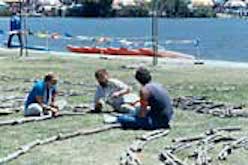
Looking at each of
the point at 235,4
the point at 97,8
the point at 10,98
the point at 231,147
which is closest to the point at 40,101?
the point at 10,98

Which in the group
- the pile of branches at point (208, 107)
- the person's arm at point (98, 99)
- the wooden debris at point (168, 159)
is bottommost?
the pile of branches at point (208, 107)

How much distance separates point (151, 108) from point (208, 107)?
11.4ft

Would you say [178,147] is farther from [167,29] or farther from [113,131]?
[167,29]

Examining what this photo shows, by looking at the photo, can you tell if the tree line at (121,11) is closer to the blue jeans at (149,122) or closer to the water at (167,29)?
the water at (167,29)

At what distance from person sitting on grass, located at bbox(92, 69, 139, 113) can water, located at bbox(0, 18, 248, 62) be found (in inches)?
1444

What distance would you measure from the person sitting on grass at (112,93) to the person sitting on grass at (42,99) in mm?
813

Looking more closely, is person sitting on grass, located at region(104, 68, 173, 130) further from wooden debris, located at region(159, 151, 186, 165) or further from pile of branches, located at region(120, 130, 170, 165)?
wooden debris, located at region(159, 151, 186, 165)

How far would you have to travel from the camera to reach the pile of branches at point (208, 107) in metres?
16.6

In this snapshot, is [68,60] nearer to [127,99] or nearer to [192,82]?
[192,82]

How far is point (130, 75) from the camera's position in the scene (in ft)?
84.5

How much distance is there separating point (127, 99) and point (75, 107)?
1.58 metres

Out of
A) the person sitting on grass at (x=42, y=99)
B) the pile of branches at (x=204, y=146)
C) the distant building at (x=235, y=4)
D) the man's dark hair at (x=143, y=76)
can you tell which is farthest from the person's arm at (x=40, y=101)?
the distant building at (x=235, y=4)

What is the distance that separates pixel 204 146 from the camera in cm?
1268

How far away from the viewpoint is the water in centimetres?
5944
